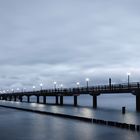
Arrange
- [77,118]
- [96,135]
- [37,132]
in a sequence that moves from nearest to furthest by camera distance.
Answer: [96,135], [37,132], [77,118]

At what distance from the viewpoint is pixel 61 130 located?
45531 mm

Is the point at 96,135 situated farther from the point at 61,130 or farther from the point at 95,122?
the point at 95,122

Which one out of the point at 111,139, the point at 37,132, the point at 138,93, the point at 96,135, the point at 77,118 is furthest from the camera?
the point at 138,93

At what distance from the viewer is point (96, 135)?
131 feet

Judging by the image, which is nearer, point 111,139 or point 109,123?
point 111,139

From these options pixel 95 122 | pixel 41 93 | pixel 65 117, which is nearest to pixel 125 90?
pixel 65 117

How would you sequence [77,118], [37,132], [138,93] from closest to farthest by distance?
[37,132], [77,118], [138,93]

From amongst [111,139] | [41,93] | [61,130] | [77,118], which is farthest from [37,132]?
[41,93]

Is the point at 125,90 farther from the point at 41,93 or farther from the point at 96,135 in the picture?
the point at 41,93

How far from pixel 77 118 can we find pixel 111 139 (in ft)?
72.7

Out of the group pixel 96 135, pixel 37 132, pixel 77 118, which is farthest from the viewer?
pixel 77 118

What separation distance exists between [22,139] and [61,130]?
8239 millimetres

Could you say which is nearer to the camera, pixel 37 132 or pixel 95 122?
pixel 37 132

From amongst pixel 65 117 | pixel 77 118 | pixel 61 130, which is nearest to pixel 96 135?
pixel 61 130
